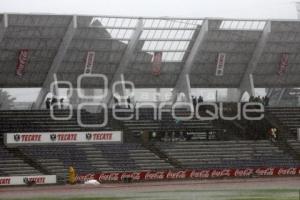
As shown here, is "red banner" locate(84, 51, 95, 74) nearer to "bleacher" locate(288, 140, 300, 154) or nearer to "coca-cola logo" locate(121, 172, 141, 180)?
"coca-cola logo" locate(121, 172, 141, 180)

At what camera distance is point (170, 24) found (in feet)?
186

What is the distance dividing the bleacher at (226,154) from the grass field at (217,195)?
51.6 feet

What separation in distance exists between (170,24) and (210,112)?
824 centimetres

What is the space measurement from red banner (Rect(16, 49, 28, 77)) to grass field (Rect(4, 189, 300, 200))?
18229 millimetres

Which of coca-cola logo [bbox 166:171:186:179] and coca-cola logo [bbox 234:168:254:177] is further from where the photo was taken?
coca-cola logo [bbox 234:168:254:177]

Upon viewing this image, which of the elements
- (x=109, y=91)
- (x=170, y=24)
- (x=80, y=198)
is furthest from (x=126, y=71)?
(x=80, y=198)

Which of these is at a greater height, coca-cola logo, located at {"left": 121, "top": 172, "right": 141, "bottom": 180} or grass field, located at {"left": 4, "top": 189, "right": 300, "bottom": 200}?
grass field, located at {"left": 4, "top": 189, "right": 300, "bottom": 200}

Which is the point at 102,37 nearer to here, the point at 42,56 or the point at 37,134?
the point at 42,56

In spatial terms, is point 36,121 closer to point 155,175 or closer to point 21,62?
point 21,62

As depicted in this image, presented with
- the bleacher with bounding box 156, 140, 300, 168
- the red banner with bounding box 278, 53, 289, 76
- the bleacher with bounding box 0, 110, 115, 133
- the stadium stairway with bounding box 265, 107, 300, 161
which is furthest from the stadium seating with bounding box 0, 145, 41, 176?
the red banner with bounding box 278, 53, 289, 76

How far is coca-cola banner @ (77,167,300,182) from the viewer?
50719 millimetres

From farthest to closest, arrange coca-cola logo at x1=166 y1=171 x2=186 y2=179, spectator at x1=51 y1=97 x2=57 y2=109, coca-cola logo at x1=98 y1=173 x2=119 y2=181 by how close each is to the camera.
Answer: spectator at x1=51 y1=97 x2=57 y2=109 < coca-cola logo at x1=166 y1=171 x2=186 y2=179 < coca-cola logo at x1=98 y1=173 x2=119 y2=181

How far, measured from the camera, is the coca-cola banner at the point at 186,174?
50.7 m

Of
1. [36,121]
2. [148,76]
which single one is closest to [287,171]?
[148,76]
